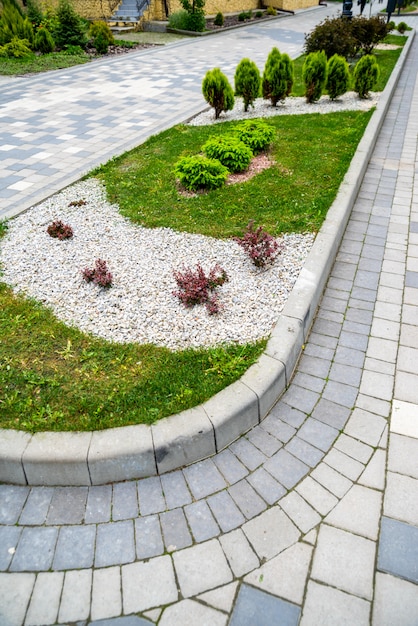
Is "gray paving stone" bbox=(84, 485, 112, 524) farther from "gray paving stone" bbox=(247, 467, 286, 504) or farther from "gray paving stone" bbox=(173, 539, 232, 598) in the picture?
"gray paving stone" bbox=(247, 467, 286, 504)

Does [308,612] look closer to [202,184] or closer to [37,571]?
[37,571]

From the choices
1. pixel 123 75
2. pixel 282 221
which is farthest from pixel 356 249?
pixel 123 75

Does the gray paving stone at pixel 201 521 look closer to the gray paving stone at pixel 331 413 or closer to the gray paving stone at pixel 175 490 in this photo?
the gray paving stone at pixel 175 490

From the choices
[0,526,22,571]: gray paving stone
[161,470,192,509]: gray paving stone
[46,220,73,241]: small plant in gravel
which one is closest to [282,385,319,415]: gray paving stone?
[161,470,192,509]: gray paving stone

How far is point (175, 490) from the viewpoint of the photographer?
322 cm

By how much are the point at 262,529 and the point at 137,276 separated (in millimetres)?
3121

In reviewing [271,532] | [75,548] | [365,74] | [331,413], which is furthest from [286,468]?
[365,74]

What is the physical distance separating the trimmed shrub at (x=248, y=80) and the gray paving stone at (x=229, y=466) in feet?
32.0

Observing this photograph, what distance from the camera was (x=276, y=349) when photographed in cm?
399

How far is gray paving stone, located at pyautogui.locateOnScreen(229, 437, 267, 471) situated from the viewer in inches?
134

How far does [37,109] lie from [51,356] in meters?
10.8

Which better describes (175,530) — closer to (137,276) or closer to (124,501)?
(124,501)

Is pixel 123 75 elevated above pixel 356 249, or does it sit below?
above

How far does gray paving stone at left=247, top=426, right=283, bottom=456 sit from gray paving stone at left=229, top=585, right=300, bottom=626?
1.03 meters
